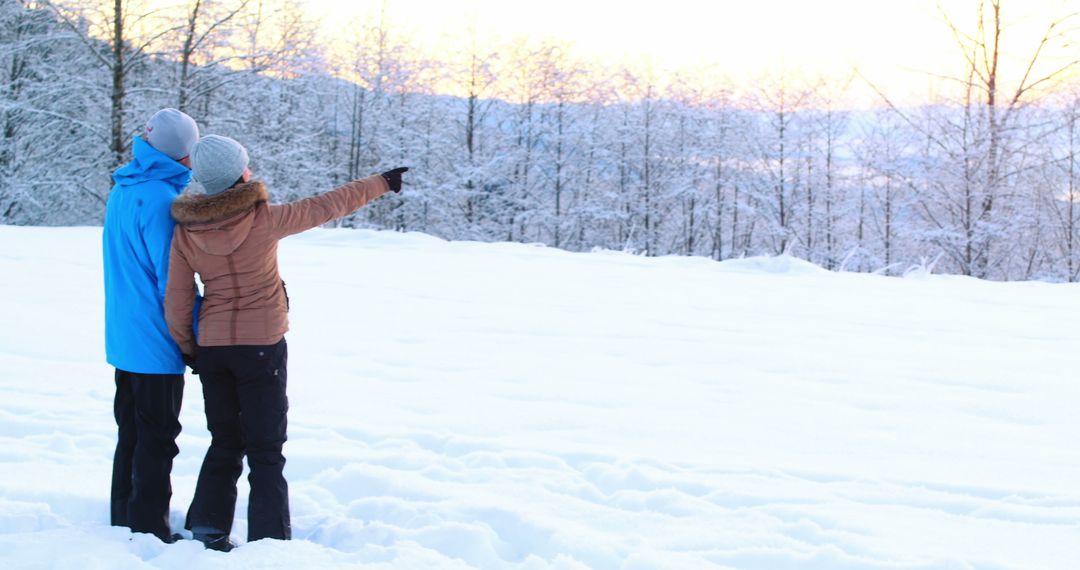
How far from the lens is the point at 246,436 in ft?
8.75

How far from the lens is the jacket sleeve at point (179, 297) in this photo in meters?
2.57

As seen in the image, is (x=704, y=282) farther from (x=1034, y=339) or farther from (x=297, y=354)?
(x=297, y=354)

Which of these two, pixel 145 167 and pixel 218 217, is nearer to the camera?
pixel 218 217

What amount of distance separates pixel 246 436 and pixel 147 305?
1.81ft

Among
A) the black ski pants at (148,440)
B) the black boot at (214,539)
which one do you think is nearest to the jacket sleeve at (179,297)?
the black ski pants at (148,440)

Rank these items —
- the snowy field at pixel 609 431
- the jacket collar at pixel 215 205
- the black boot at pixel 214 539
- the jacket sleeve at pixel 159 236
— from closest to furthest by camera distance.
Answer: the jacket collar at pixel 215 205
the jacket sleeve at pixel 159 236
the black boot at pixel 214 539
the snowy field at pixel 609 431

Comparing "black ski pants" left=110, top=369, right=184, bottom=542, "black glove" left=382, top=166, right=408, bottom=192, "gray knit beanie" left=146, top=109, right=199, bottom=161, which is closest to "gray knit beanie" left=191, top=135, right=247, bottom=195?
"gray knit beanie" left=146, top=109, right=199, bottom=161

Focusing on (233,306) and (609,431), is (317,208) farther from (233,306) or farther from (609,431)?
(609,431)

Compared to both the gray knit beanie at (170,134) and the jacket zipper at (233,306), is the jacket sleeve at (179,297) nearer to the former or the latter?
the jacket zipper at (233,306)

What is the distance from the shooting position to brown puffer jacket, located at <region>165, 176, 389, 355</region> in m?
2.51

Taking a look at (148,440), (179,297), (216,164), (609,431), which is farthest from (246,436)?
(609,431)

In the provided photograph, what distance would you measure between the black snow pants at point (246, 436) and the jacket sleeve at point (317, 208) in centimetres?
40

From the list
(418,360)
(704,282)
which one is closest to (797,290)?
(704,282)

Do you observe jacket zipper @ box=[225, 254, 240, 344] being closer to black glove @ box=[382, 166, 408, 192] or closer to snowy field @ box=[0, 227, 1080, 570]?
black glove @ box=[382, 166, 408, 192]
